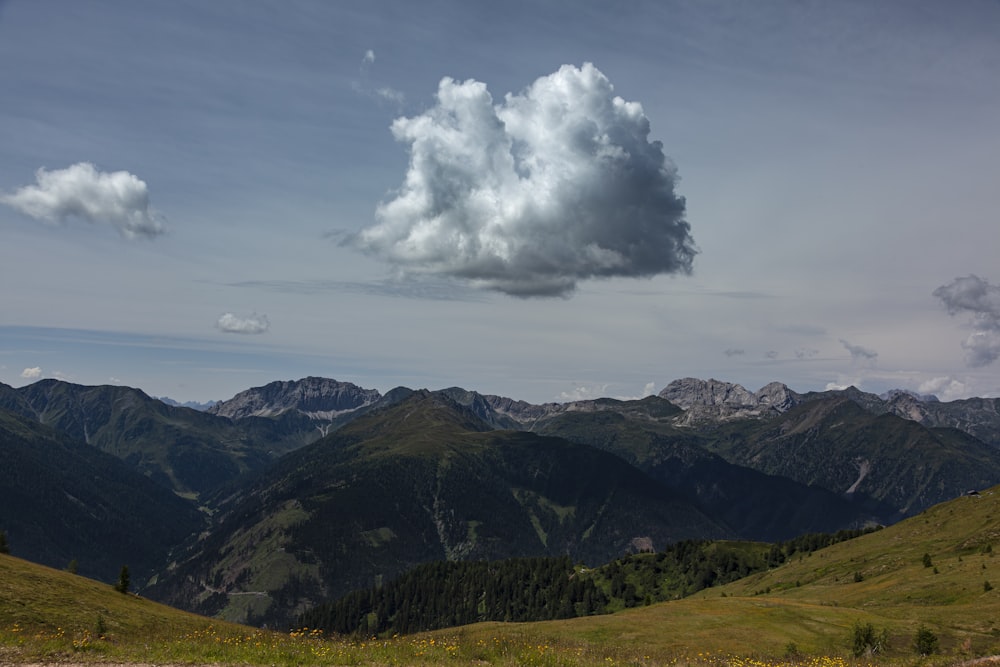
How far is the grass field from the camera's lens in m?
29.5

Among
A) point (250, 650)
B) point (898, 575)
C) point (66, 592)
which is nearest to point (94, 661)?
point (250, 650)

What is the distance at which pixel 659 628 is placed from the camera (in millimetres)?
59688

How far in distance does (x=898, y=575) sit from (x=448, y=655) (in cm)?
10192

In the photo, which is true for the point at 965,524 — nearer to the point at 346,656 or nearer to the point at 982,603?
the point at 982,603

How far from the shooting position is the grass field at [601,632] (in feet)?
96.6

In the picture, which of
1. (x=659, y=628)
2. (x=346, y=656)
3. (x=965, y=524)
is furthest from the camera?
(x=965, y=524)

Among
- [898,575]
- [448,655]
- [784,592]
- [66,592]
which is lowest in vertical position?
[784,592]

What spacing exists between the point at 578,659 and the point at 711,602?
55.4 meters

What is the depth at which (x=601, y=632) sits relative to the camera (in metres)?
59.2

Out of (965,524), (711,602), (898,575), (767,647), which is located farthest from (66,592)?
(965,524)

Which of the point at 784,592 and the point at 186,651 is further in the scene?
the point at 784,592

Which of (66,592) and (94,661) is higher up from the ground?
(94,661)

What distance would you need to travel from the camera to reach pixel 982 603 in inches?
2726

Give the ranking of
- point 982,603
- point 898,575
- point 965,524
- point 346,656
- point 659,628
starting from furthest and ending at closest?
point 965,524 < point 898,575 < point 982,603 < point 659,628 < point 346,656
